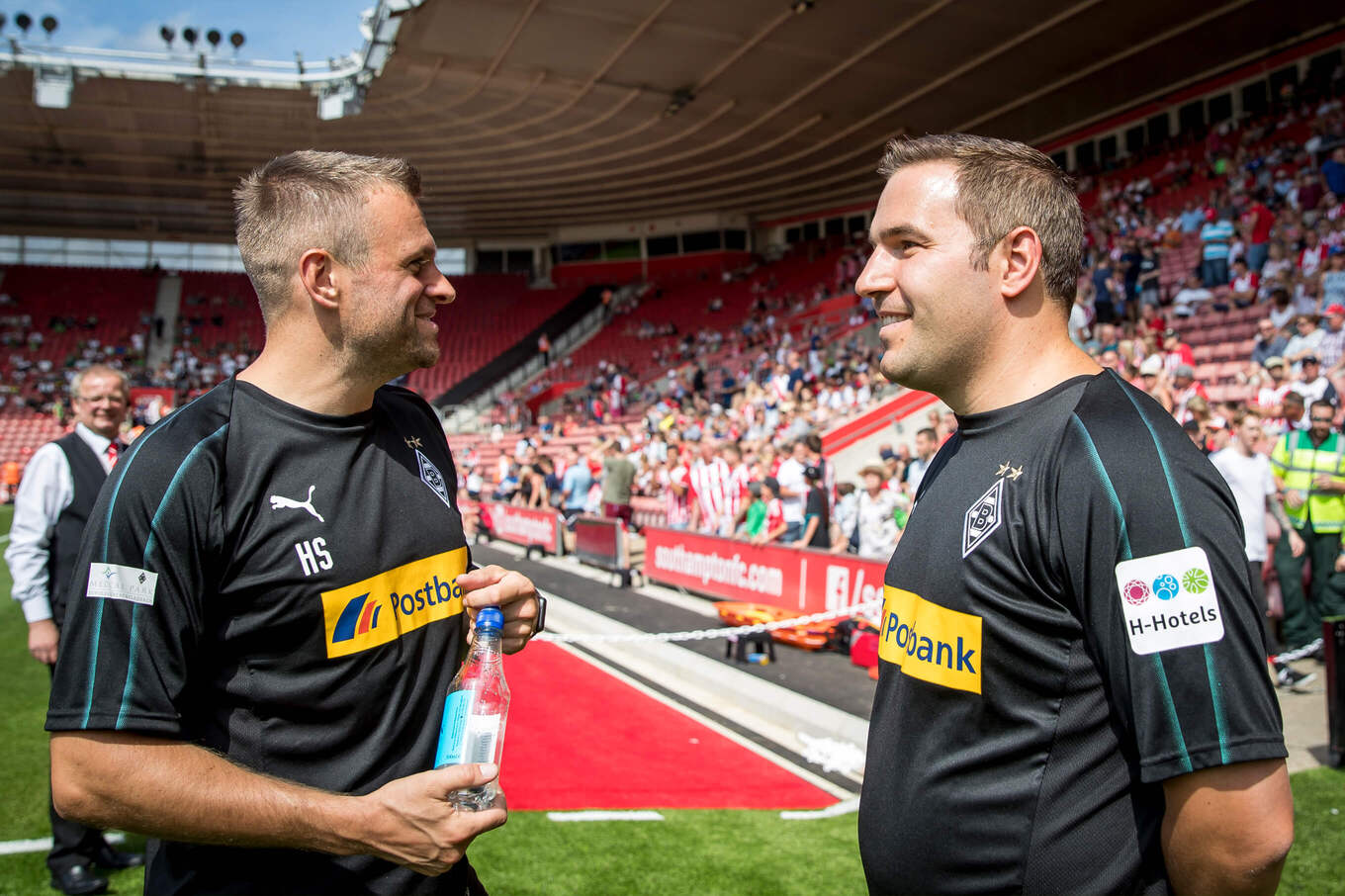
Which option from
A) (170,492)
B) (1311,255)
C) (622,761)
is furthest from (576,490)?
(170,492)

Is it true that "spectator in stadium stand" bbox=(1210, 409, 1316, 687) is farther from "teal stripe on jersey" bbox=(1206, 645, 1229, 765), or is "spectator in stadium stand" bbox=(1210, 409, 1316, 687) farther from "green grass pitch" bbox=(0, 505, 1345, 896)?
"teal stripe on jersey" bbox=(1206, 645, 1229, 765)

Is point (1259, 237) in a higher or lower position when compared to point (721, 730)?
higher

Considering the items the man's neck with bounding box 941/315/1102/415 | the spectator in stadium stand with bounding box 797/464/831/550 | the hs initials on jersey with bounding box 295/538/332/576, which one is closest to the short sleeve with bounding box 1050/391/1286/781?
the man's neck with bounding box 941/315/1102/415

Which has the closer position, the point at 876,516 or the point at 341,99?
the point at 876,516

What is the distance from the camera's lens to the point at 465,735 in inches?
73.7

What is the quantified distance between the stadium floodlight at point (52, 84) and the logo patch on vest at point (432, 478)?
2939cm

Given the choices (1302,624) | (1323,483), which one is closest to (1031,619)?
(1323,483)

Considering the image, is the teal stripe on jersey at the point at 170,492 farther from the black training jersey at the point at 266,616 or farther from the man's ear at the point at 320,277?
the man's ear at the point at 320,277

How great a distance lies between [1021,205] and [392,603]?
1.57m

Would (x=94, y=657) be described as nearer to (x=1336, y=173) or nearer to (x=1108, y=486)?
(x=1108, y=486)

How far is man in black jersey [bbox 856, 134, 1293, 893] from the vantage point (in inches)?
58.6

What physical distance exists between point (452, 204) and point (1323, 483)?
35.4 m

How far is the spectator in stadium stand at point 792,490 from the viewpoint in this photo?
1056 cm

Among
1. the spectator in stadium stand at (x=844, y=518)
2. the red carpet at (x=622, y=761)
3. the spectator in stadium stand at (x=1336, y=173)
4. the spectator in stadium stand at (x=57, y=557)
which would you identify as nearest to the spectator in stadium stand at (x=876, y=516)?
the spectator in stadium stand at (x=844, y=518)
